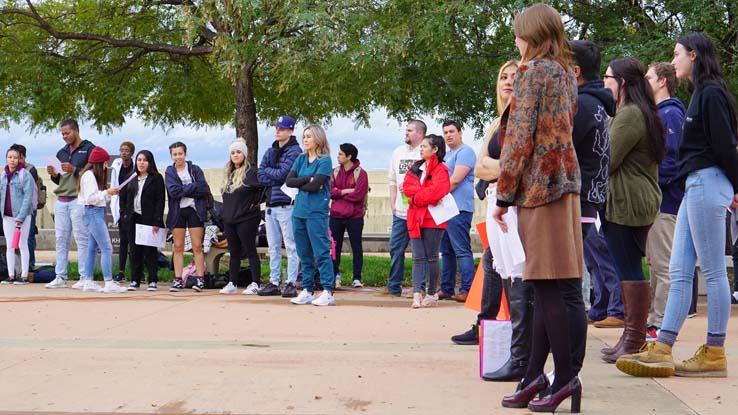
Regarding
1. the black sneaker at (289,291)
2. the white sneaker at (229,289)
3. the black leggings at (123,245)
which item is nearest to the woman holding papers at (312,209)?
the black sneaker at (289,291)

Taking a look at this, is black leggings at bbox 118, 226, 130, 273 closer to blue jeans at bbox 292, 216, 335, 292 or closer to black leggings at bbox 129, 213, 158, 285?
black leggings at bbox 129, 213, 158, 285

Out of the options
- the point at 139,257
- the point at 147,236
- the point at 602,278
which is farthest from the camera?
the point at 139,257

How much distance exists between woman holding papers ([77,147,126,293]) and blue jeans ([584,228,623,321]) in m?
5.97

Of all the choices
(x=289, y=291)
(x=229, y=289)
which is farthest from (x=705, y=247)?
(x=229, y=289)

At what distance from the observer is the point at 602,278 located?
351 inches

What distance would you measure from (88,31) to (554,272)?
56.9ft

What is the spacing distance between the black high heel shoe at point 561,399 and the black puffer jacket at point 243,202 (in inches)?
286

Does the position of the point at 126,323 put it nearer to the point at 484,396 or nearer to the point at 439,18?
the point at 484,396

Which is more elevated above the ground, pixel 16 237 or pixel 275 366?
pixel 16 237

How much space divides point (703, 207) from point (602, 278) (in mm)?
2919

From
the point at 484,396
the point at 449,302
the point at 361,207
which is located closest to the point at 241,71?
the point at 361,207

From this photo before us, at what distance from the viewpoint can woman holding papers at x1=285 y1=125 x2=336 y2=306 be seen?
10.3 metres

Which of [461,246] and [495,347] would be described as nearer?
[495,347]

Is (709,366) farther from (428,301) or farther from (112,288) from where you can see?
(112,288)
